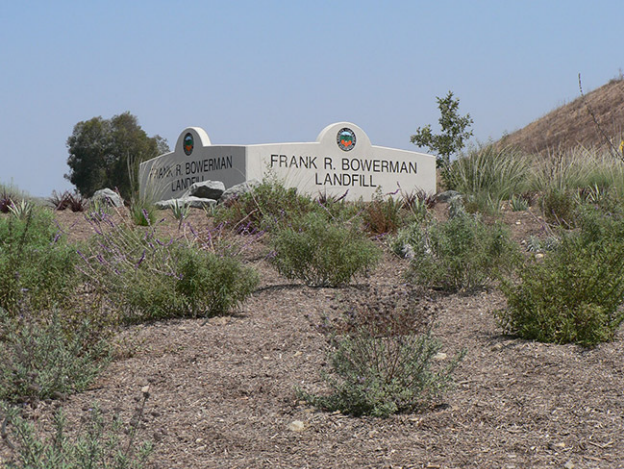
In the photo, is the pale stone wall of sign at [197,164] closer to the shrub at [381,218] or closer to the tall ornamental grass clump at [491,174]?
the tall ornamental grass clump at [491,174]

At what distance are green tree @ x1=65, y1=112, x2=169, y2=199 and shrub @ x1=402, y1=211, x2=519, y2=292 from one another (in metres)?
33.2

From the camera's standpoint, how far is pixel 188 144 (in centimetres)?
2038

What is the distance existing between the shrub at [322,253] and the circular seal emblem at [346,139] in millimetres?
10632

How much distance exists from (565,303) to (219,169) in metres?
14.2

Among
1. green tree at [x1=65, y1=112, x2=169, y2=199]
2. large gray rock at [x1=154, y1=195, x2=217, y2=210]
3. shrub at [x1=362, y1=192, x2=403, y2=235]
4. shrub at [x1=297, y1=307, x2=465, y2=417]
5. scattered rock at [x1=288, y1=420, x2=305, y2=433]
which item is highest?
green tree at [x1=65, y1=112, x2=169, y2=199]

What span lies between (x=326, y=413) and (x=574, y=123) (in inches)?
1765

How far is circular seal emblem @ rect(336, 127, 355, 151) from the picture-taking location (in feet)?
62.4

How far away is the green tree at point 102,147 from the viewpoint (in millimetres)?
39531

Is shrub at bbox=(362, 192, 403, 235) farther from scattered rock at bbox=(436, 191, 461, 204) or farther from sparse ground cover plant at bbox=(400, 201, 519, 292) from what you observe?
scattered rock at bbox=(436, 191, 461, 204)

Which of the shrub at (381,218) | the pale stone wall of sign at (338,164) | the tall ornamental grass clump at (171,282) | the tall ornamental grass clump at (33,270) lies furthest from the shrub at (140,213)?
the tall ornamental grass clump at (171,282)

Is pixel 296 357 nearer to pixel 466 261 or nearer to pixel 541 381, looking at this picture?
pixel 541 381

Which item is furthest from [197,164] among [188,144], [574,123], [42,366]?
[574,123]

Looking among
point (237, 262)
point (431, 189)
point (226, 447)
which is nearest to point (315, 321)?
point (237, 262)

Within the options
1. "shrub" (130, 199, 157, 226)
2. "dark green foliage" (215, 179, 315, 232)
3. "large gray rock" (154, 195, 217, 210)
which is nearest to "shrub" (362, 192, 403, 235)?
"dark green foliage" (215, 179, 315, 232)
